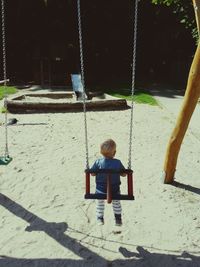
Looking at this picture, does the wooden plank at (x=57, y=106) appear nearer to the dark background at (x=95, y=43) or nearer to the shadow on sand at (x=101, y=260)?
the dark background at (x=95, y=43)

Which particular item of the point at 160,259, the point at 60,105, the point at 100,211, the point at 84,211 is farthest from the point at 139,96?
the point at 160,259

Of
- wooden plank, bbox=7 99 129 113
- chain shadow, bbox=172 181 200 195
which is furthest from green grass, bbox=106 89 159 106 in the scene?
chain shadow, bbox=172 181 200 195

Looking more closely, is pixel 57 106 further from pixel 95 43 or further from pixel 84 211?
pixel 95 43

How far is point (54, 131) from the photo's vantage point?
10648 millimetres

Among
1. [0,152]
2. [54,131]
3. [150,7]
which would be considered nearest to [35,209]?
[0,152]

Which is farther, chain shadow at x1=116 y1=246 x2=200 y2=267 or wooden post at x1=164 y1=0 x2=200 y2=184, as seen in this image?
wooden post at x1=164 y1=0 x2=200 y2=184

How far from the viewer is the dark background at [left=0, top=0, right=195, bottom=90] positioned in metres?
20.2

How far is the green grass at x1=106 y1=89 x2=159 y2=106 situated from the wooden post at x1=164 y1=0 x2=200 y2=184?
787 centimetres

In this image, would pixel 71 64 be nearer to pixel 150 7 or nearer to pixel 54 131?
pixel 150 7

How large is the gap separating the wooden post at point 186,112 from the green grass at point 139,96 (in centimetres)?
787

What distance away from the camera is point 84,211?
586 centimetres

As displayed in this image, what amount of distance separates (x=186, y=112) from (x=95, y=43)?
15887mm

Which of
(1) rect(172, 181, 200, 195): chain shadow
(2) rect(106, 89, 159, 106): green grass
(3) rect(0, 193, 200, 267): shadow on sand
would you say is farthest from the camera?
(2) rect(106, 89, 159, 106): green grass

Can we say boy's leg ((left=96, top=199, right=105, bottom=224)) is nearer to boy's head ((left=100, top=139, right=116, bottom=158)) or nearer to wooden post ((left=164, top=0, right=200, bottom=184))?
boy's head ((left=100, top=139, right=116, bottom=158))
